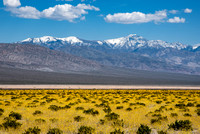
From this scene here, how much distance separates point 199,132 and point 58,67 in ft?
551

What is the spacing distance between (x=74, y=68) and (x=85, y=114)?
167 metres

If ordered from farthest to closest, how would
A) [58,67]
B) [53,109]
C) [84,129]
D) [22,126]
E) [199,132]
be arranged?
[58,67], [53,109], [22,126], [199,132], [84,129]

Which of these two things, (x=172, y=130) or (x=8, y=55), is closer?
(x=172, y=130)

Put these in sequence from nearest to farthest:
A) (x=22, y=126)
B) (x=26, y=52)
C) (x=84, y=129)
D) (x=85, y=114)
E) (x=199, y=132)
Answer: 1. (x=84, y=129)
2. (x=199, y=132)
3. (x=22, y=126)
4. (x=85, y=114)
5. (x=26, y=52)

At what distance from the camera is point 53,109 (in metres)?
17.7

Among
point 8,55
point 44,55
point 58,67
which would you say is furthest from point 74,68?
point 8,55

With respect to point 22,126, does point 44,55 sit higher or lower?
higher

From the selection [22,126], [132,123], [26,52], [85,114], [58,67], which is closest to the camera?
[22,126]

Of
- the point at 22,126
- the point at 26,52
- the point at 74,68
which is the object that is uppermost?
the point at 26,52

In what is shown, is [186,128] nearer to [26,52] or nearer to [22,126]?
[22,126]

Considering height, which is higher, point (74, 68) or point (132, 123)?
point (74, 68)

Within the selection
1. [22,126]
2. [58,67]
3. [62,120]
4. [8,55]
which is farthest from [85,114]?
[8,55]

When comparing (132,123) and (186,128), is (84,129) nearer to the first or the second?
(132,123)

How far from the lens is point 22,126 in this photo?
1199 cm
